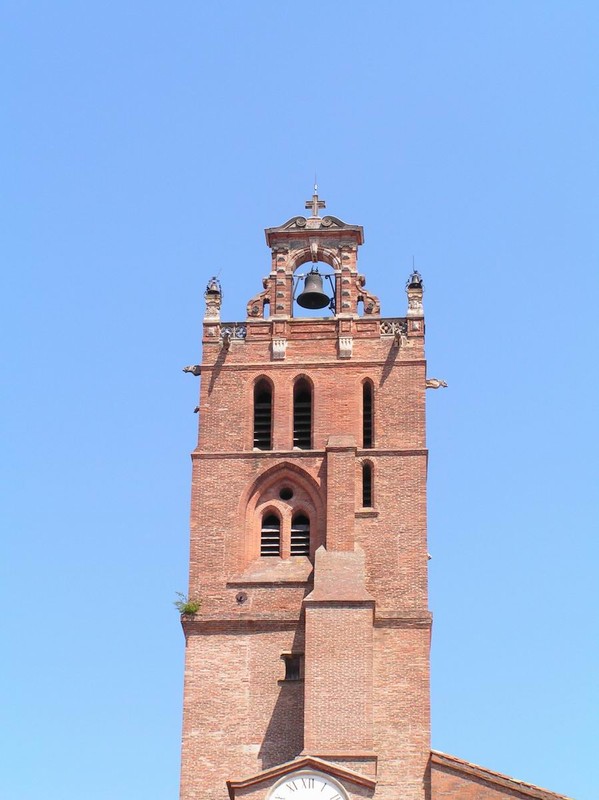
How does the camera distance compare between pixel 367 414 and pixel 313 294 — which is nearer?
pixel 367 414

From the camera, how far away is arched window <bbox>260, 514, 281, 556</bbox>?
46.8 m

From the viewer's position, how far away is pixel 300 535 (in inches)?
1848

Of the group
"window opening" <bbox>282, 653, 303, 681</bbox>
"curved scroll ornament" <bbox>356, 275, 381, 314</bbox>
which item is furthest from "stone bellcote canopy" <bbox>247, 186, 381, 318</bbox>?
"window opening" <bbox>282, 653, 303, 681</bbox>

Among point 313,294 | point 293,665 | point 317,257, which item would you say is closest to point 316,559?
point 293,665

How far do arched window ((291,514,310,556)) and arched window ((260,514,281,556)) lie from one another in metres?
0.34

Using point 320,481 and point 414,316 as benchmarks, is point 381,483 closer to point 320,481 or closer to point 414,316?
point 320,481

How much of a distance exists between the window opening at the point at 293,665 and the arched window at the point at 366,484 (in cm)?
415

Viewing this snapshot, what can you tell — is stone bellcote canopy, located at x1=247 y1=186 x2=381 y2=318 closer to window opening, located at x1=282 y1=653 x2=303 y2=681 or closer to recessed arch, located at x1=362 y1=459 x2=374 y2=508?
recessed arch, located at x1=362 y1=459 x2=374 y2=508

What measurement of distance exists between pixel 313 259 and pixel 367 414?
509 cm

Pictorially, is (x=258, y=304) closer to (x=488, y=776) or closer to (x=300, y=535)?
(x=300, y=535)

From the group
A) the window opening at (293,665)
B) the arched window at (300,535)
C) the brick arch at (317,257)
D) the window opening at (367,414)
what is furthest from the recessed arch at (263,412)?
the window opening at (293,665)

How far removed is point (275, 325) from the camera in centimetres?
4944

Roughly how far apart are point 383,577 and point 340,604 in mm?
1976

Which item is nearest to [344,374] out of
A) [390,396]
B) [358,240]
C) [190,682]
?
[390,396]
